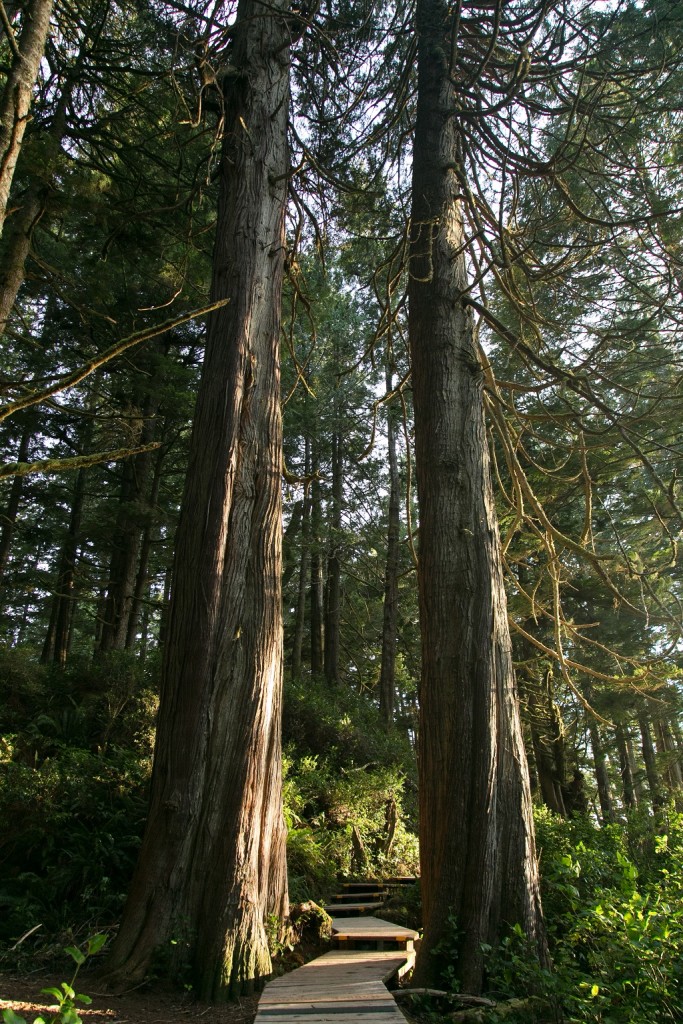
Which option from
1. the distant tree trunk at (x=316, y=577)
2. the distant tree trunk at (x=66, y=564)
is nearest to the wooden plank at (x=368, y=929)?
the distant tree trunk at (x=66, y=564)

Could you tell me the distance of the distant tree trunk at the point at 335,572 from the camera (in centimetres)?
1742

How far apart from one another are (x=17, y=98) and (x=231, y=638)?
3.96 meters

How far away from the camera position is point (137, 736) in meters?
8.89

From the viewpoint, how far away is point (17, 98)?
259 cm

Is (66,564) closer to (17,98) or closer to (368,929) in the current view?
(368,929)

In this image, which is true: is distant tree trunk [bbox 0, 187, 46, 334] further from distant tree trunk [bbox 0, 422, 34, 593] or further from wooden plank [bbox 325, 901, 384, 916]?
wooden plank [bbox 325, 901, 384, 916]

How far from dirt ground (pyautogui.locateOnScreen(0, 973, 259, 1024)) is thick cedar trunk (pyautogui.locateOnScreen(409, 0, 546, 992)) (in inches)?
50.1

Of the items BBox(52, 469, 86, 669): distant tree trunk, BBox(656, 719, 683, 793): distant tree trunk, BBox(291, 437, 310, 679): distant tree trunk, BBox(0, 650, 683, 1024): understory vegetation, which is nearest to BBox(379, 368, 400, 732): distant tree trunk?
BBox(291, 437, 310, 679): distant tree trunk

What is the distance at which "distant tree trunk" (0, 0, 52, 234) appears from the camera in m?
2.50

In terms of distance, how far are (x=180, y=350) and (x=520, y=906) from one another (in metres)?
13.8

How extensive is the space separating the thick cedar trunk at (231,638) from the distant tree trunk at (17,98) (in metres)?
3.34

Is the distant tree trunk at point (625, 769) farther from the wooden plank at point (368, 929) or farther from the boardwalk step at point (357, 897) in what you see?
the wooden plank at point (368, 929)

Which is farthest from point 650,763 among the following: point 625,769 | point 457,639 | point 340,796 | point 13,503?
point 13,503

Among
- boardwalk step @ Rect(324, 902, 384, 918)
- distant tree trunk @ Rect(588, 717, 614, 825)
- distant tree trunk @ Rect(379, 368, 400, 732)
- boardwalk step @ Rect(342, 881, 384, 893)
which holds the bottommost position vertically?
boardwalk step @ Rect(324, 902, 384, 918)
